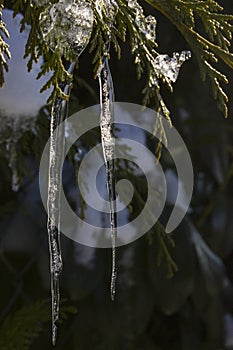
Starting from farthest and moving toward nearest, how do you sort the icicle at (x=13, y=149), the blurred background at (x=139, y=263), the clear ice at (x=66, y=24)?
the blurred background at (x=139, y=263), the icicle at (x=13, y=149), the clear ice at (x=66, y=24)

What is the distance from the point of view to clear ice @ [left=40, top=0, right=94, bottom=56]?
16.5 inches

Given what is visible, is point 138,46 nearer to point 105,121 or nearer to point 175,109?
point 105,121

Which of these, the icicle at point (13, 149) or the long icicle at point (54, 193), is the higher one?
the icicle at point (13, 149)

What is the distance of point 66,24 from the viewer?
42cm

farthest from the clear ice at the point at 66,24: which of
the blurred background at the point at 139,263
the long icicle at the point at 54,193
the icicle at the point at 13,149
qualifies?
the blurred background at the point at 139,263

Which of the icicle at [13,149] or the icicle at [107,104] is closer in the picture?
the icicle at [107,104]

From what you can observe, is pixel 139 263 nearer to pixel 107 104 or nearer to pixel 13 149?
pixel 13 149

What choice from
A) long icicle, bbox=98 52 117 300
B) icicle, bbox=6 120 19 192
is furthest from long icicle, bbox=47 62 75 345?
icicle, bbox=6 120 19 192

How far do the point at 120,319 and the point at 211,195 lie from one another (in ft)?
0.98

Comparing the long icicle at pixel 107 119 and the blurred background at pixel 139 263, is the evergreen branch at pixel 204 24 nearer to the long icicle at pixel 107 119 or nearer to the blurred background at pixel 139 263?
the long icicle at pixel 107 119

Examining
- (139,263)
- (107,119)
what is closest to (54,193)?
(107,119)

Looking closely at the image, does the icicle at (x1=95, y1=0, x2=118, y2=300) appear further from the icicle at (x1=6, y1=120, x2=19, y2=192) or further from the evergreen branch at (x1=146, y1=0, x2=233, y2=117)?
the icicle at (x1=6, y1=120, x2=19, y2=192)

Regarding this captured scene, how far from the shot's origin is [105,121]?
456 millimetres

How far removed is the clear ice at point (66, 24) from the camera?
42 cm
